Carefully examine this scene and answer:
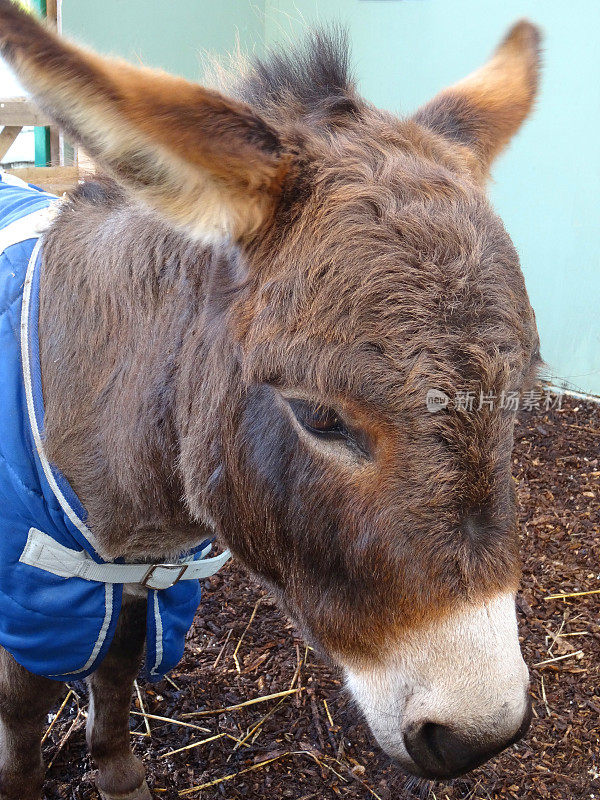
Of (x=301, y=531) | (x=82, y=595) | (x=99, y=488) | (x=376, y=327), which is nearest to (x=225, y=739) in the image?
(x=82, y=595)

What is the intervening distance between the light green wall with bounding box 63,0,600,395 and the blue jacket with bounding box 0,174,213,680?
4.23 metres

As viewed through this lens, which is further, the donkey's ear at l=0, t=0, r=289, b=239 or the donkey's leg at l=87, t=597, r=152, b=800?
the donkey's leg at l=87, t=597, r=152, b=800

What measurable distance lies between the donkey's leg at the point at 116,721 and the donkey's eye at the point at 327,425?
138 cm

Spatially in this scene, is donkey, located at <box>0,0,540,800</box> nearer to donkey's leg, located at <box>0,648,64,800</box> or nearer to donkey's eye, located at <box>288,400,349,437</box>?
donkey's eye, located at <box>288,400,349,437</box>

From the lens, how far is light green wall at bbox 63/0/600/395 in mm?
5430

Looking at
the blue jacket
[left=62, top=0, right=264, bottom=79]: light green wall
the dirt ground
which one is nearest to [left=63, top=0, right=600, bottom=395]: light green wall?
[left=62, top=0, right=264, bottom=79]: light green wall

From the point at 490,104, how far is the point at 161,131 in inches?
43.2

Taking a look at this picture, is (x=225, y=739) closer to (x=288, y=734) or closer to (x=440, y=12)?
(x=288, y=734)

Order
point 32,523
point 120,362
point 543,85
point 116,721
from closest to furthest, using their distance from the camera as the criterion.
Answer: point 120,362, point 32,523, point 116,721, point 543,85

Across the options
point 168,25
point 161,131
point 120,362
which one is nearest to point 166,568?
point 120,362

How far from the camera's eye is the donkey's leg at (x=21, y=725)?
2.24 metres

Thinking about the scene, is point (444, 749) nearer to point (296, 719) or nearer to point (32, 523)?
point (32, 523)

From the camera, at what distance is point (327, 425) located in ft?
4.68

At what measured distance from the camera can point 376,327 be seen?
138cm
